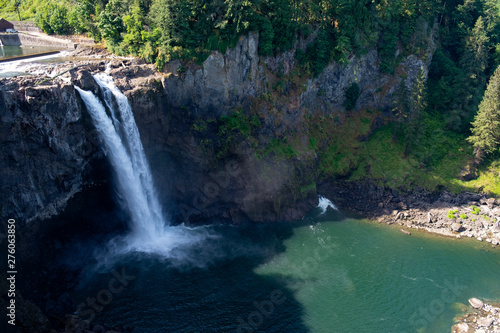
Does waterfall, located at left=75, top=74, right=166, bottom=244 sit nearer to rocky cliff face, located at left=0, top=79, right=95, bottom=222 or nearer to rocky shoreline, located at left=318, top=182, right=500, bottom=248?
rocky cliff face, located at left=0, top=79, right=95, bottom=222

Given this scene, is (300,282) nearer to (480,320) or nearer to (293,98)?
(480,320)

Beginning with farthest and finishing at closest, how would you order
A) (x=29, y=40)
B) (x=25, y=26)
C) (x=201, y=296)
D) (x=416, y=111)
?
1. (x=25, y=26)
2. (x=29, y=40)
3. (x=416, y=111)
4. (x=201, y=296)

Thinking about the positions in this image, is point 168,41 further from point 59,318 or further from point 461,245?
point 461,245

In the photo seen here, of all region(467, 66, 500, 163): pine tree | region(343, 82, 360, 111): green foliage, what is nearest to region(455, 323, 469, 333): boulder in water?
region(467, 66, 500, 163): pine tree

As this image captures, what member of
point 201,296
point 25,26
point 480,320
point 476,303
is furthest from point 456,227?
point 25,26

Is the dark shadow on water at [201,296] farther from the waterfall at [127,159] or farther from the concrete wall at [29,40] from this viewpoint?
the concrete wall at [29,40]

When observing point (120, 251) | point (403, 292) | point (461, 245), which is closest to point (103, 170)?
point (120, 251)

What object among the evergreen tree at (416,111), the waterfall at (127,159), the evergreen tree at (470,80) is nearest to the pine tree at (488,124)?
the evergreen tree at (470,80)
